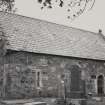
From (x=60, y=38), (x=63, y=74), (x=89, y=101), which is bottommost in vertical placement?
(x=89, y=101)

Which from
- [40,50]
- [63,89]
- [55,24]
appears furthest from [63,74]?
[55,24]

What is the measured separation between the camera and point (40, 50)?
61.7 ft

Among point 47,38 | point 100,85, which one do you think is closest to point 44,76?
point 47,38

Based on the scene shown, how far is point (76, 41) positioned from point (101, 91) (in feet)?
16.7

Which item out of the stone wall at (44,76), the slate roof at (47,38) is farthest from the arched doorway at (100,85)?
the slate roof at (47,38)

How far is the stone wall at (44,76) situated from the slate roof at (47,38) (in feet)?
1.94

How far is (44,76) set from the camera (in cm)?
1866

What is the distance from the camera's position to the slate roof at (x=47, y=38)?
61.9ft

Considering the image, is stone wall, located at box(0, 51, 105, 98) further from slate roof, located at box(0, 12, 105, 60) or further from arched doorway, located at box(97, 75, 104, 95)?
arched doorway, located at box(97, 75, 104, 95)

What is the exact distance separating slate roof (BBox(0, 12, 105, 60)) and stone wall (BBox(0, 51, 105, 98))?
59 cm

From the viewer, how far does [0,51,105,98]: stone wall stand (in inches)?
682

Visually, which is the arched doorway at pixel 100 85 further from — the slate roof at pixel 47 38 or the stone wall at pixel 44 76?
the slate roof at pixel 47 38

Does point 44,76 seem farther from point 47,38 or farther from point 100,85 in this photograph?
point 100,85

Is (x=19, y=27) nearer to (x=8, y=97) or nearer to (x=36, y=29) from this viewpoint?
(x=36, y=29)
